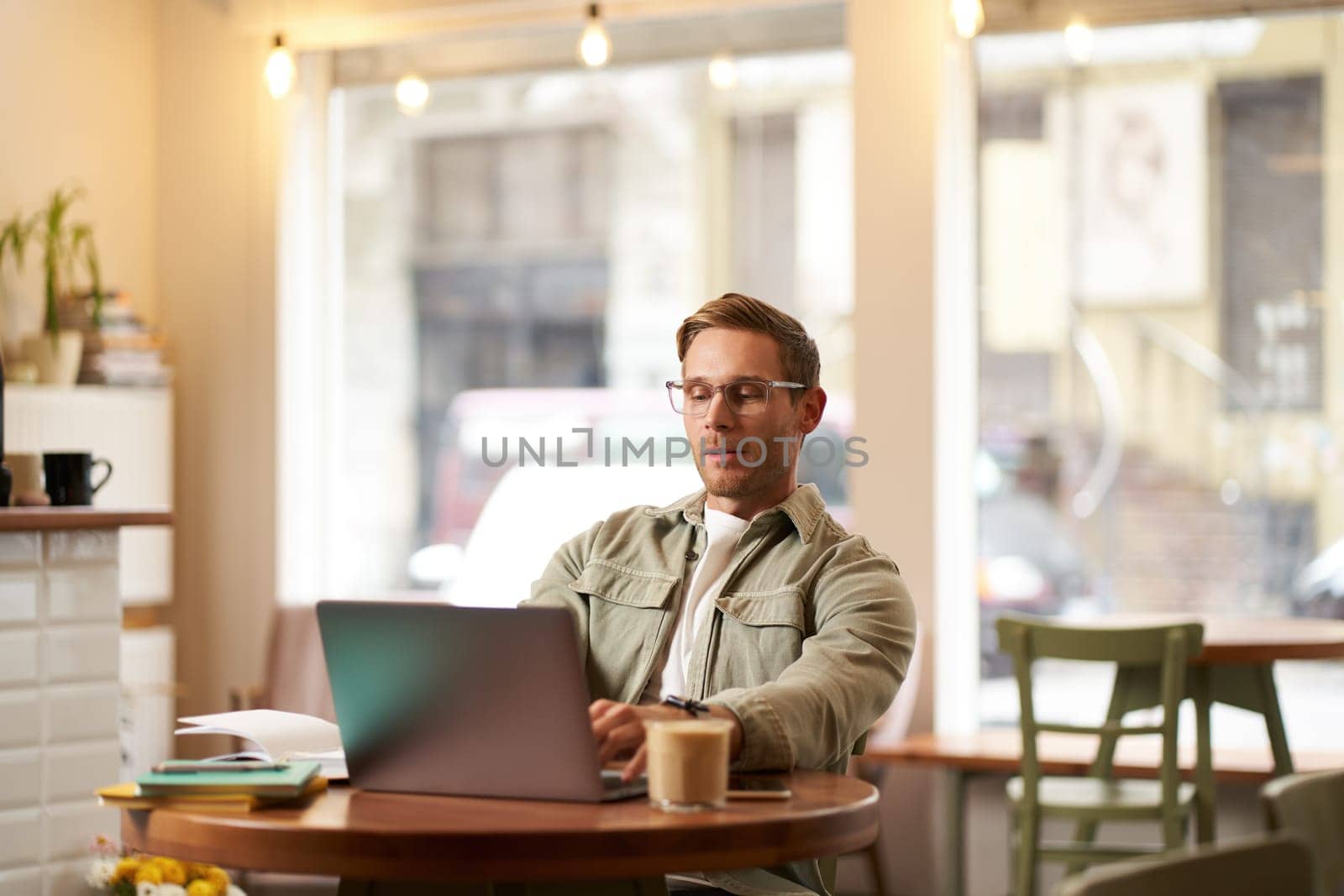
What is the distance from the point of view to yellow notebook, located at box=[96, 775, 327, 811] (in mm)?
1473

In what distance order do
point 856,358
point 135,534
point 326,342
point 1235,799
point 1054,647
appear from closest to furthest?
point 1054,647, point 1235,799, point 856,358, point 135,534, point 326,342

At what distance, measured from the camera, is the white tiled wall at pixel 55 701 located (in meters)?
3.09

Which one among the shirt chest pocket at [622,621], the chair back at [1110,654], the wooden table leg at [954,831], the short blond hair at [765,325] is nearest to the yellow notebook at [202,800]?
the shirt chest pocket at [622,621]

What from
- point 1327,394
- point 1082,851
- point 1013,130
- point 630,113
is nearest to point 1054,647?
point 1082,851

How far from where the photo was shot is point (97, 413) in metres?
4.65

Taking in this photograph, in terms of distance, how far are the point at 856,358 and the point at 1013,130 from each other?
2.77ft

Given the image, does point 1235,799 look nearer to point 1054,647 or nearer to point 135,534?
point 1054,647

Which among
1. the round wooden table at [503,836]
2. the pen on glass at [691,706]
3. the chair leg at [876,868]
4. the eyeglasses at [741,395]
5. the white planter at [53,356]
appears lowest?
the chair leg at [876,868]

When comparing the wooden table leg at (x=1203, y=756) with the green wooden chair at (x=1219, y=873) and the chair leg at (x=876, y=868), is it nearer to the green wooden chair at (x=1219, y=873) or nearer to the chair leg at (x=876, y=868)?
the chair leg at (x=876, y=868)

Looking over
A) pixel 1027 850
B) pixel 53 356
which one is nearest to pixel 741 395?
pixel 1027 850

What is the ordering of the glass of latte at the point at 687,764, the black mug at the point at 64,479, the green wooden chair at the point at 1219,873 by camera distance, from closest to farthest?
the green wooden chair at the point at 1219,873, the glass of latte at the point at 687,764, the black mug at the point at 64,479

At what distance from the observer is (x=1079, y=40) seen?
4.45 meters

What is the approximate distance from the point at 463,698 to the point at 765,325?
82cm

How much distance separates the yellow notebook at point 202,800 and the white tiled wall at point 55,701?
1.72 m
